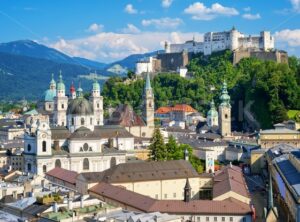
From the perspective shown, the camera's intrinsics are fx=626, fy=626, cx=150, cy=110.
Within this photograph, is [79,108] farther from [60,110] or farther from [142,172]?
[60,110]

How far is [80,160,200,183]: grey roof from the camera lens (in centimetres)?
4666

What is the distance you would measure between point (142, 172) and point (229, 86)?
55724 mm

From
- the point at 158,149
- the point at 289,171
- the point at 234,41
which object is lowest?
the point at 289,171

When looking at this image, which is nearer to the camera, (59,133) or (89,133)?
(89,133)

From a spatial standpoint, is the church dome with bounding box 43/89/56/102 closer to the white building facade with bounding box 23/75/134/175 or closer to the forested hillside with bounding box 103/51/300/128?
the forested hillside with bounding box 103/51/300/128

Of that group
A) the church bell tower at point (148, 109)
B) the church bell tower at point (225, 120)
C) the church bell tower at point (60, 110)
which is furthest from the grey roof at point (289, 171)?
the church bell tower at point (60, 110)

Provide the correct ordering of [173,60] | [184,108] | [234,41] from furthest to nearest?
[173,60]
[234,41]
[184,108]

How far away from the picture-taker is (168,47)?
5034 inches

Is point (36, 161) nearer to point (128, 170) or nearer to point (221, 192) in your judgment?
point (128, 170)

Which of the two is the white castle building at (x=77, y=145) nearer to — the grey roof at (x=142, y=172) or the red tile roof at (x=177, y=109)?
the grey roof at (x=142, y=172)

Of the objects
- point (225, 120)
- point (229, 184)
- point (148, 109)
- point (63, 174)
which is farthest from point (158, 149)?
point (225, 120)

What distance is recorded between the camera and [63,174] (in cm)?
5134

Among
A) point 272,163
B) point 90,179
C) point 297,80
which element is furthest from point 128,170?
point 297,80

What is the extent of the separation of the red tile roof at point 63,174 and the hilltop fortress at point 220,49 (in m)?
58.9
